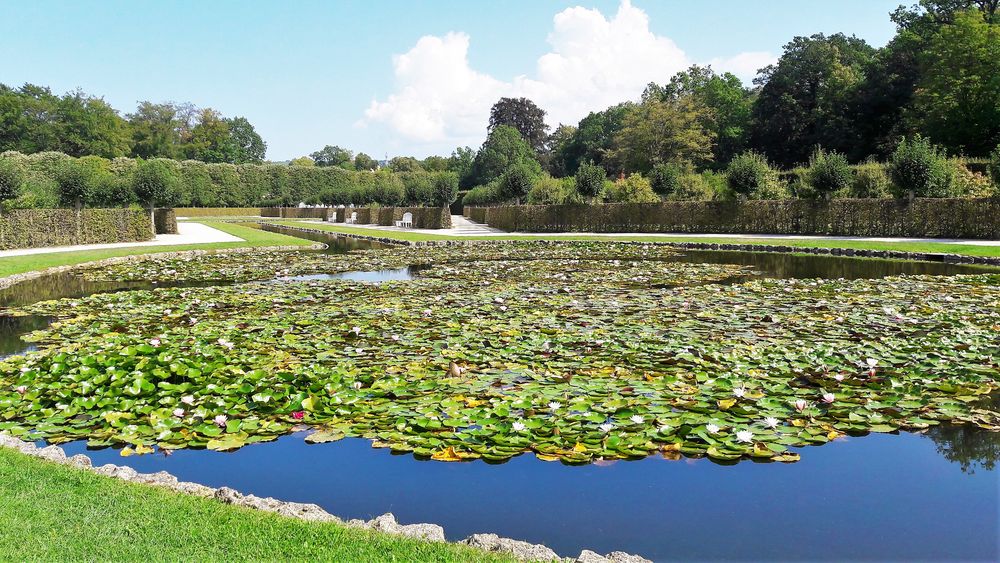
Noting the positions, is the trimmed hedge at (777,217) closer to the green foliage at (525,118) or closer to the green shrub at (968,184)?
the green shrub at (968,184)

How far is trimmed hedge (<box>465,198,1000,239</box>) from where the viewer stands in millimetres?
21031

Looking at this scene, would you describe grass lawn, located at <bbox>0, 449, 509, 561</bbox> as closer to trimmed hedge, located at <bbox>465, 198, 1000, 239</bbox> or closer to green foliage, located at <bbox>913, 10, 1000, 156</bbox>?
trimmed hedge, located at <bbox>465, 198, 1000, 239</bbox>

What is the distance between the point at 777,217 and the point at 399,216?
22.2 metres

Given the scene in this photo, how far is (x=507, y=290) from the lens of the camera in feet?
33.2

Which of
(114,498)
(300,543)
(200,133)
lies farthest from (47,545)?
(200,133)

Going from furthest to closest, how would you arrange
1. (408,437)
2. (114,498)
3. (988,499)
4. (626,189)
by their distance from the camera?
1. (626,189)
2. (408,437)
3. (988,499)
4. (114,498)

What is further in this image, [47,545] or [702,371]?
[702,371]

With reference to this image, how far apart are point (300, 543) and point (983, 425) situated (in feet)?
13.5

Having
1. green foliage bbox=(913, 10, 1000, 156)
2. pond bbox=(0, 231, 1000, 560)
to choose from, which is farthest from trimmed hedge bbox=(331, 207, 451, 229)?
pond bbox=(0, 231, 1000, 560)

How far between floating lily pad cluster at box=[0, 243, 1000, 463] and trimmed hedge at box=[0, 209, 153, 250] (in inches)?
544

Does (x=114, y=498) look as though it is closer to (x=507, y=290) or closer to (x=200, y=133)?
(x=507, y=290)

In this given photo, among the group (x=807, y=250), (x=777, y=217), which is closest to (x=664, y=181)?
(x=777, y=217)

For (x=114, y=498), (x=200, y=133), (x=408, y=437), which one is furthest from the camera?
(x=200, y=133)

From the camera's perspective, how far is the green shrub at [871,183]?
28047 mm
